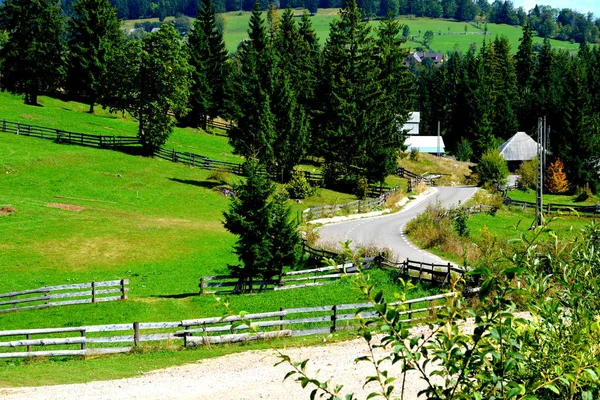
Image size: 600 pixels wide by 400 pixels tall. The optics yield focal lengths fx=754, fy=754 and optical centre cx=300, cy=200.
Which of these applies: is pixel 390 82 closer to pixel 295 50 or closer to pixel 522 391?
pixel 295 50

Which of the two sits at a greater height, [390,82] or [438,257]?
[390,82]

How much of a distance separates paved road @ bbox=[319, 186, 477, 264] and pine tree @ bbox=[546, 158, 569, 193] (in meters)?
27.4

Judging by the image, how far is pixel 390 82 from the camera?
3551 inches

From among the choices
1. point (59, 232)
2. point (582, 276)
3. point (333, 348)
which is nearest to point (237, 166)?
point (59, 232)

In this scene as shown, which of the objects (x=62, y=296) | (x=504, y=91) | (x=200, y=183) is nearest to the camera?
(x=62, y=296)

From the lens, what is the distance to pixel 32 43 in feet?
294

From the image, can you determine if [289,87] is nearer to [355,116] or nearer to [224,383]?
[355,116]

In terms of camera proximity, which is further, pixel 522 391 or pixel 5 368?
pixel 5 368

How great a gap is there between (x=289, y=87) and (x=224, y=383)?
188 feet

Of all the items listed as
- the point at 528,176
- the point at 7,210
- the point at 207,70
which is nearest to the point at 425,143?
the point at 528,176

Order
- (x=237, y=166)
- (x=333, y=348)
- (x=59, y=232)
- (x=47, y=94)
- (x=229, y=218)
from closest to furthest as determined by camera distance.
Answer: (x=333, y=348) < (x=229, y=218) < (x=59, y=232) < (x=237, y=166) < (x=47, y=94)

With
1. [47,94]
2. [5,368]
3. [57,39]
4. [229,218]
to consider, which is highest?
[57,39]

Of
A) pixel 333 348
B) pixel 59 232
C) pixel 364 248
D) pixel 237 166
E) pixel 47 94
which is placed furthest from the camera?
pixel 47 94

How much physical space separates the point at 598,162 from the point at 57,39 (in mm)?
Result: 68122
